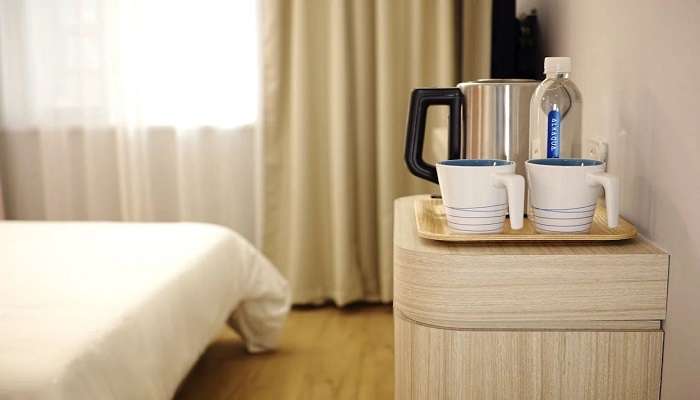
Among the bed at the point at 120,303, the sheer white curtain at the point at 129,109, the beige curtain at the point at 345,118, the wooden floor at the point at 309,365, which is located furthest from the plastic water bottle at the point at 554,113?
the sheer white curtain at the point at 129,109

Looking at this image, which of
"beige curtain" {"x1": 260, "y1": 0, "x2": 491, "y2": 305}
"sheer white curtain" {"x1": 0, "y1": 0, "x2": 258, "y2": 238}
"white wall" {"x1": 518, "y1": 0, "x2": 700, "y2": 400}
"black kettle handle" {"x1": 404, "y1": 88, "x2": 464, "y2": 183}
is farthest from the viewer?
"sheer white curtain" {"x1": 0, "y1": 0, "x2": 258, "y2": 238}

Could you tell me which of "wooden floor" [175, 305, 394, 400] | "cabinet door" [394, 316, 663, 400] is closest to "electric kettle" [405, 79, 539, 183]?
"cabinet door" [394, 316, 663, 400]

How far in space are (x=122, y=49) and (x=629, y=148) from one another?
271cm

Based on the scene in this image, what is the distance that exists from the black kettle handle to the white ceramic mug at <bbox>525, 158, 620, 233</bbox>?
0.82ft

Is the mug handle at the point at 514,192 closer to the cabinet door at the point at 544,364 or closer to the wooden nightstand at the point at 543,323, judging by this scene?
the wooden nightstand at the point at 543,323

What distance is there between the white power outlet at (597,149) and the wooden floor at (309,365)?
4.12 ft

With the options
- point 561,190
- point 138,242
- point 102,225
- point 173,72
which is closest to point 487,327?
point 561,190

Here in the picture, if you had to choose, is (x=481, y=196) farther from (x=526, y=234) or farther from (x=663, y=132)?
(x=663, y=132)

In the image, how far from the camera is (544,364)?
1.12 meters

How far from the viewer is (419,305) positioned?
3.76 feet

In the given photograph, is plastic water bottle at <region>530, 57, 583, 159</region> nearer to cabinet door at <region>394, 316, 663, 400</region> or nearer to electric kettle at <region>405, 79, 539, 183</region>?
electric kettle at <region>405, 79, 539, 183</region>

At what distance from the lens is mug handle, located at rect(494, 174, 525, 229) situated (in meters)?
1.13

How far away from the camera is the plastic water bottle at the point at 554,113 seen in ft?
4.30

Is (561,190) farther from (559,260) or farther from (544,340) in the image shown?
(544,340)
